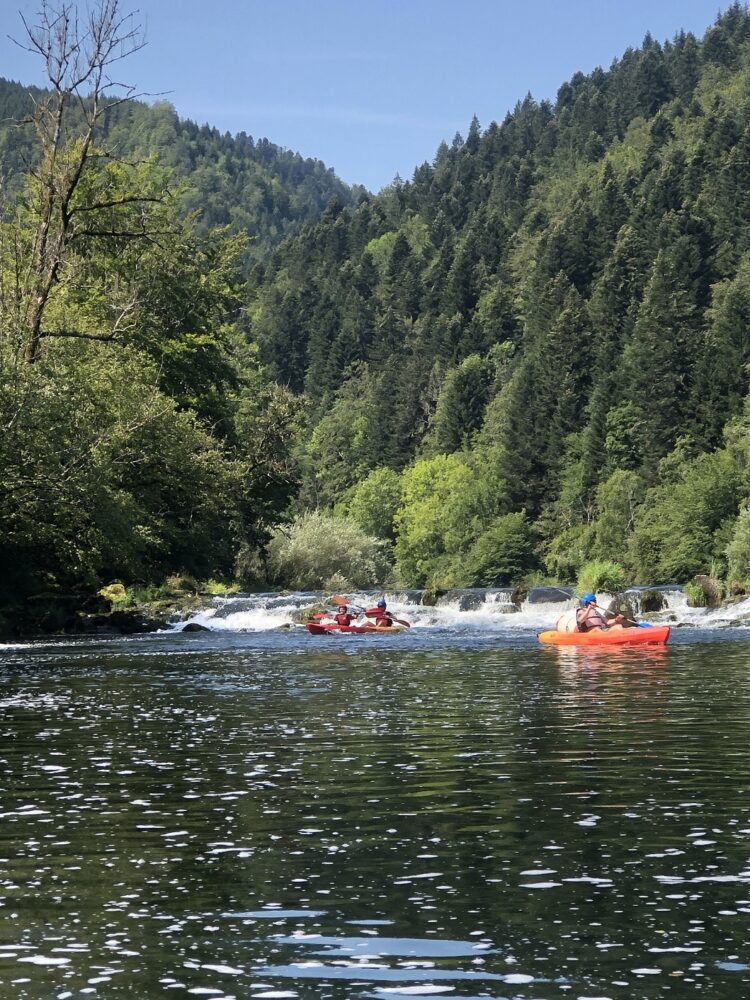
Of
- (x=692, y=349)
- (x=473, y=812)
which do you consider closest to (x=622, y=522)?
(x=692, y=349)

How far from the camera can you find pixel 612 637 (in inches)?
1610

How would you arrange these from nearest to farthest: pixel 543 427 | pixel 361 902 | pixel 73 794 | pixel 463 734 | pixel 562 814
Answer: pixel 361 902 → pixel 562 814 → pixel 73 794 → pixel 463 734 → pixel 543 427

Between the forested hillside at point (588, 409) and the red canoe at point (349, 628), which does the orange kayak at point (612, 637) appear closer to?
the red canoe at point (349, 628)

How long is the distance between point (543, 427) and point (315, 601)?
3511 inches

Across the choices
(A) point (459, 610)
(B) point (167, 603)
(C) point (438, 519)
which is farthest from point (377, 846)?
(C) point (438, 519)

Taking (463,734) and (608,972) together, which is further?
(463,734)

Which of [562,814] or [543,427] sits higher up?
[543,427]

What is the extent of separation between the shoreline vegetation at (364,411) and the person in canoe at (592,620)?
13070 mm

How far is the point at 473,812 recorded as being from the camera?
13.2 m

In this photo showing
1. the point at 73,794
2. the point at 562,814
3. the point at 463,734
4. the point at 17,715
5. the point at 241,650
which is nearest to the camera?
the point at 562,814

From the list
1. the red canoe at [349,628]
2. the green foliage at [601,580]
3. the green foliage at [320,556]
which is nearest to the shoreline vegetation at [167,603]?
the green foliage at [601,580]

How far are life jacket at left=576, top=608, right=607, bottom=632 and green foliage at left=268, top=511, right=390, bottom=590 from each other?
39.1 metres

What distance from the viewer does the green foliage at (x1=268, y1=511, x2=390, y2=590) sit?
8131 centimetres

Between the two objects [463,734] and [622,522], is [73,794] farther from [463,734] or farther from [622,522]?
[622,522]
